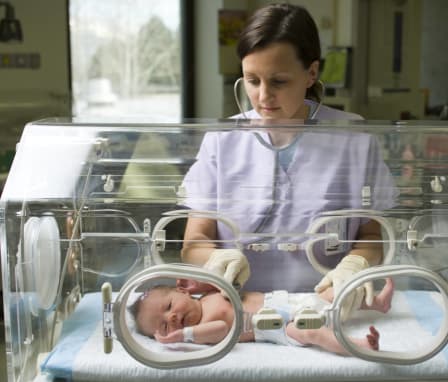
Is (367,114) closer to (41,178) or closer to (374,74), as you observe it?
(374,74)

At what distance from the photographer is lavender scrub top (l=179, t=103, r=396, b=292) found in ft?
3.72

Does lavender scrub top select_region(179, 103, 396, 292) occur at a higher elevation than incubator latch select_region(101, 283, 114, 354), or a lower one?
higher

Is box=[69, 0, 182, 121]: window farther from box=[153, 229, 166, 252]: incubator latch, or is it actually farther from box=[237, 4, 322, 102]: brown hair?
box=[153, 229, 166, 252]: incubator latch

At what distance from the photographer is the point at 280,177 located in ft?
3.99

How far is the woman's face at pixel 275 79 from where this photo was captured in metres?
1.27

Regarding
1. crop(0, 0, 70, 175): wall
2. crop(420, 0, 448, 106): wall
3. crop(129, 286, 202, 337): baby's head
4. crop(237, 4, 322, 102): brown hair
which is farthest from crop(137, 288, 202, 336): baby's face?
crop(420, 0, 448, 106): wall

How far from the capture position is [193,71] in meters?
3.90

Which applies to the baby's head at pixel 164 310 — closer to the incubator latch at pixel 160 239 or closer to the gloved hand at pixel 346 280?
the incubator latch at pixel 160 239

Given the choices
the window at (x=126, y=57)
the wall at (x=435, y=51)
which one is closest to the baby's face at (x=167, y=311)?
the window at (x=126, y=57)

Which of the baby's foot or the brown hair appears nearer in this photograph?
the baby's foot

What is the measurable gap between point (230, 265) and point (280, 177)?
22 centimetres

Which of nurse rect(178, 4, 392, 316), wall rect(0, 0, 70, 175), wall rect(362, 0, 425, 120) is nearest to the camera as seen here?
nurse rect(178, 4, 392, 316)

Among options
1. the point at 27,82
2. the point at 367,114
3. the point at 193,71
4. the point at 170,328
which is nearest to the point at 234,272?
the point at 170,328

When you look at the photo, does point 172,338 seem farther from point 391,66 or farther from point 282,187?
point 391,66
